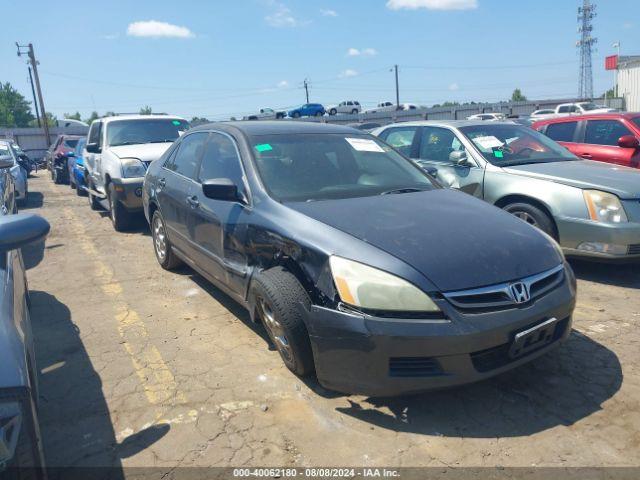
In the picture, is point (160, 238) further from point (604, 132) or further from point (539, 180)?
point (604, 132)

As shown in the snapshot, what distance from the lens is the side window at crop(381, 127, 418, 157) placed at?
690 centimetres

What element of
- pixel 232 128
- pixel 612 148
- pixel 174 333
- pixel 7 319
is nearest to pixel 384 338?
pixel 7 319

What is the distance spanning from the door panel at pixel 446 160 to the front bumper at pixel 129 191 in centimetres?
414

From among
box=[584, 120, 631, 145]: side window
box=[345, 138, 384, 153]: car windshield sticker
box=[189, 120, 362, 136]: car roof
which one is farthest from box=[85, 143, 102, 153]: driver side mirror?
box=[584, 120, 631, 145]: side window

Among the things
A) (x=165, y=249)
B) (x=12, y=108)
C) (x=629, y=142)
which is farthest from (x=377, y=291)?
(x=12, y=108)

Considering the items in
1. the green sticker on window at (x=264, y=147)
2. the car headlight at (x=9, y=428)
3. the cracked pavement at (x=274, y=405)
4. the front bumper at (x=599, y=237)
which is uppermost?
the green sticker on window at (x=264, y=147)

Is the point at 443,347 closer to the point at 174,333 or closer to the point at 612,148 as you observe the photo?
the point at 174,333

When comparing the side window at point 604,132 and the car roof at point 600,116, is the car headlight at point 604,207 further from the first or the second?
the car roof at point 600,116

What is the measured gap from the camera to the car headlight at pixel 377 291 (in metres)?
2.62

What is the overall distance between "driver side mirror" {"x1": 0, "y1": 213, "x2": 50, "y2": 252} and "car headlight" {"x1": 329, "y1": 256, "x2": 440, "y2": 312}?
1.46m

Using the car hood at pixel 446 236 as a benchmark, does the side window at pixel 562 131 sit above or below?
above

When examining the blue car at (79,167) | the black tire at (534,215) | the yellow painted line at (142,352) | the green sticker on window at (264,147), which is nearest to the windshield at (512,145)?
the black tire at (534,215)

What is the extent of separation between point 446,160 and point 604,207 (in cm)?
201

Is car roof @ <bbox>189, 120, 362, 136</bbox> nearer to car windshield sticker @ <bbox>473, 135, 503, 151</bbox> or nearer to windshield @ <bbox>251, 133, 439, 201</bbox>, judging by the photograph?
windshield @ <bbox>251, 133, 439, 201</bbox>
